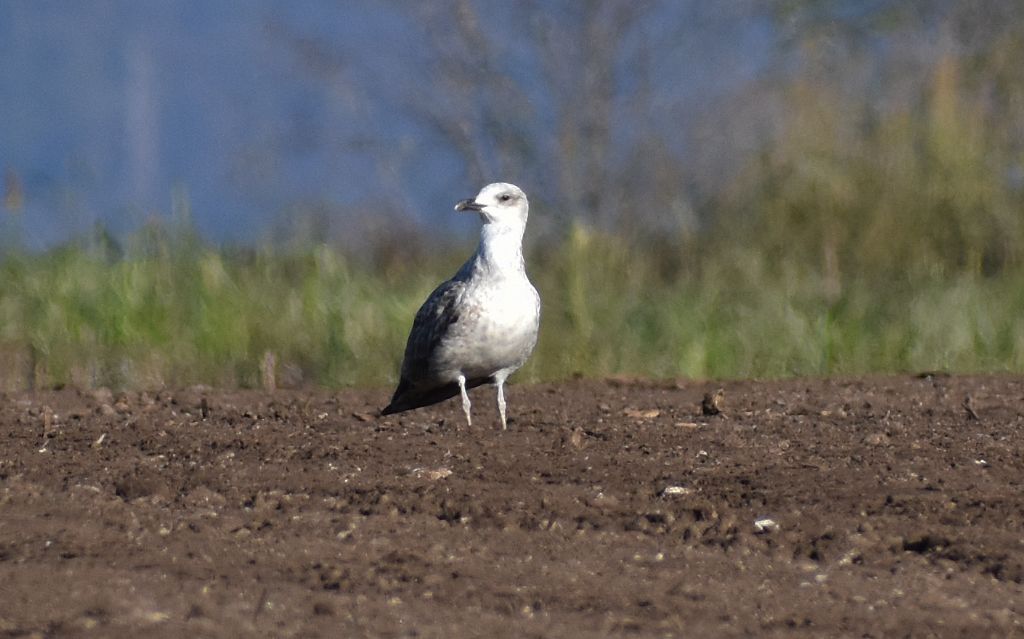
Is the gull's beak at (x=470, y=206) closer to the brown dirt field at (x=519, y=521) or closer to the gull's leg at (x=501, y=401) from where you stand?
the gull's leg at (x=501, y=401)

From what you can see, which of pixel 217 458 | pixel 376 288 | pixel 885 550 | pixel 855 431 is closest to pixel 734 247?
pixel 376 288

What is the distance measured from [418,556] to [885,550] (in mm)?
1196

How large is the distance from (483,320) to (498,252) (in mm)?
286

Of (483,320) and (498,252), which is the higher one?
(498,252)

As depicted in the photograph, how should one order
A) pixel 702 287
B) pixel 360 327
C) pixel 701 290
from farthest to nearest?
pixel 702 287 < pixel 701 290 < pixel 360 327

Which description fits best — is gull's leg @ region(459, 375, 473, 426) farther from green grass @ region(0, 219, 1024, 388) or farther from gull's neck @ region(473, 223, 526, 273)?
green grass @ region(0, 219, 1024, 388)

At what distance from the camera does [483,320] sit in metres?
6.30

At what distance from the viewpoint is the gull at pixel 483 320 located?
6.31 m

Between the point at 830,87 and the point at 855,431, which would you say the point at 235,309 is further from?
the point at 830,87

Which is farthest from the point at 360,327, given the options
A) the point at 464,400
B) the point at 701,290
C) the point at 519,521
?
the point at 519,521

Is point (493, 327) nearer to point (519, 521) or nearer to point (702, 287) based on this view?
point (519, 521)

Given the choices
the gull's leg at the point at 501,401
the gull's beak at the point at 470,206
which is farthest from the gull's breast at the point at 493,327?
the gull's beak at the point at 470,206

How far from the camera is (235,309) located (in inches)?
343

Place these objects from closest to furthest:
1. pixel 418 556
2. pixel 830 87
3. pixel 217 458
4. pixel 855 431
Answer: pixel 418 556
pixel 217 458
pixel 855 431
pixel 830 87
